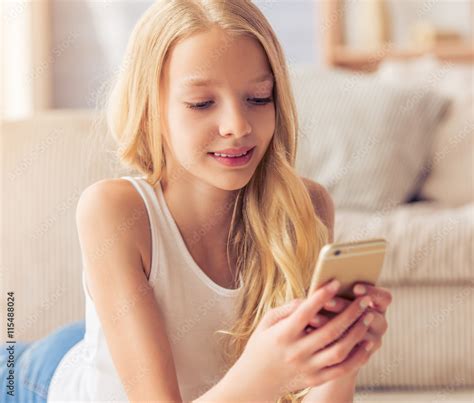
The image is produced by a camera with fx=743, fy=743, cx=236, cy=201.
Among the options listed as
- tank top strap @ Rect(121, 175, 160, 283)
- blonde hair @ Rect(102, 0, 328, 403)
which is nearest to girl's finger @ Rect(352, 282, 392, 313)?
blonde hair @ Rect(102, 0, 328, 403)

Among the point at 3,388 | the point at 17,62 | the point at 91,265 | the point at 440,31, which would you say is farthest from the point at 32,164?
the point at 440,31

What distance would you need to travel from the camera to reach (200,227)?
1195 mm

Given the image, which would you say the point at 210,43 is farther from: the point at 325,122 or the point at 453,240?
the point at 325,122

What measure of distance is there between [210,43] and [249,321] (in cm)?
44

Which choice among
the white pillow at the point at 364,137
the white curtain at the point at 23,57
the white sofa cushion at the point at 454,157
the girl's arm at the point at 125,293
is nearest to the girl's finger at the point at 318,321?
the girl's arm at the point at 125,293

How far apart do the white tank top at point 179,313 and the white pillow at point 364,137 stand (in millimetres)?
1079

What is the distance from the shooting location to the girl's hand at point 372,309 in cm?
87

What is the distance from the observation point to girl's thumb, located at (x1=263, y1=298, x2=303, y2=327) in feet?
2.91

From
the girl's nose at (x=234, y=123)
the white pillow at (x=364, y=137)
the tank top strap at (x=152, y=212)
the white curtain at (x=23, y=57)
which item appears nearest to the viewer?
the girl's nose at (x=234, y=123)

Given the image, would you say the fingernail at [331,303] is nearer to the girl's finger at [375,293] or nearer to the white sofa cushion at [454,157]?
the girl's finger at [375,293]

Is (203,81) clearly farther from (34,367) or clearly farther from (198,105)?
(34,367)

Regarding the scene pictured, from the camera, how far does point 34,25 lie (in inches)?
142

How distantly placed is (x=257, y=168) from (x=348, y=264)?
396 millimetres

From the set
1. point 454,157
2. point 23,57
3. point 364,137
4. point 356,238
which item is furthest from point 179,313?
point 23,57
